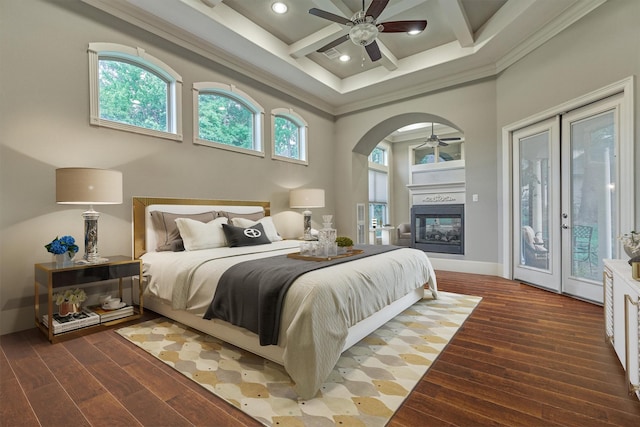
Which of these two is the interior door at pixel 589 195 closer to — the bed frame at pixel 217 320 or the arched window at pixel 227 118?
the bed frame at pixel 217 320

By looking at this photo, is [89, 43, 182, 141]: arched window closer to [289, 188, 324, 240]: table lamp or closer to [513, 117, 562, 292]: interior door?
[289, 188, 324, 240]: table lamp

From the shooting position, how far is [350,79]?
5637mm

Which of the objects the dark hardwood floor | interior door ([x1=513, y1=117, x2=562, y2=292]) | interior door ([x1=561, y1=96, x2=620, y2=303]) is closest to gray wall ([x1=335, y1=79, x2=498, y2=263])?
interior door ([x1=513, y1=117, x2=562, y2=292])

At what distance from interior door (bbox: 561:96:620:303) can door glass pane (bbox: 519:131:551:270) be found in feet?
0.88

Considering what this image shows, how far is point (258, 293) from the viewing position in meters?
1.98

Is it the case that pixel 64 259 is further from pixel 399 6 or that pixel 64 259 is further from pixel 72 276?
pixel 399 6

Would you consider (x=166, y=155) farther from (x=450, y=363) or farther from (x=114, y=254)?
(x=450, y=363)

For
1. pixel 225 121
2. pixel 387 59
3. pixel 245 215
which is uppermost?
pixel 387 59

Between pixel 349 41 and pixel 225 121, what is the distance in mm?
2145

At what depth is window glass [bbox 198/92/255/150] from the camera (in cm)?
421

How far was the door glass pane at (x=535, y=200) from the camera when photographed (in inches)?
156

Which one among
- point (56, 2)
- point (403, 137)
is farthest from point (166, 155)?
point (403, 137)

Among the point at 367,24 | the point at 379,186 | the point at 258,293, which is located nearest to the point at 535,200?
the point at 367,24

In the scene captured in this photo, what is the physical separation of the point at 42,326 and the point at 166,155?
2.05m
